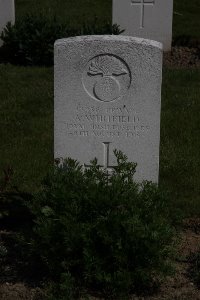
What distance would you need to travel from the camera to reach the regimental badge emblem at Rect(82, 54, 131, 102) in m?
5.29

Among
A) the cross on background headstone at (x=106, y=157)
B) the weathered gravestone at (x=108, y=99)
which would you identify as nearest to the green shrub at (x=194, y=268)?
the weathered gravestone at (x=108, y=99)

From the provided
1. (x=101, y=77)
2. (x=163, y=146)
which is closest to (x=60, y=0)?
(x=163, y=146)

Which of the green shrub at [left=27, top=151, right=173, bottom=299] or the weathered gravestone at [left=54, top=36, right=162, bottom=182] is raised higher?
the weathered gravestone at [left=54, top=36, right=162, bottom=182]

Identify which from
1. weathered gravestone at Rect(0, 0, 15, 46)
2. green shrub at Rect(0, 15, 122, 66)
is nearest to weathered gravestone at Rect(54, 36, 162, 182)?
green shrub at Rect(0, 15, 122, 66)

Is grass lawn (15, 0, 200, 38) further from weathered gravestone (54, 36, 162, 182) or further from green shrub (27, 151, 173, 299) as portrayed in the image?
green shrub (27, 151, 173, 299)

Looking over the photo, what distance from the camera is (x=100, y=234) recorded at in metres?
4.66

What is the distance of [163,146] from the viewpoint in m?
7.59

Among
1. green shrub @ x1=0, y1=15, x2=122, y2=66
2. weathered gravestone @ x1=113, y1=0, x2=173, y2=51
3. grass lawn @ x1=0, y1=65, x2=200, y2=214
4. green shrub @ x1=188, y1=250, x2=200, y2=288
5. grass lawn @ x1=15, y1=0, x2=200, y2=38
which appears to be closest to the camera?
green shrub @ x1=188, y1=250, x2=200, y2=288

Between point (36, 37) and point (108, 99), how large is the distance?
5704mm

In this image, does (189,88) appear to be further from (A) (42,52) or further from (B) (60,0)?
(B) (60,0)

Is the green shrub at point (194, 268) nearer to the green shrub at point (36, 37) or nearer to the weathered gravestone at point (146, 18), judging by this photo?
the green shrub at point (36, 37)

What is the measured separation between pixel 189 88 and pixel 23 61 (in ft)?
9.92

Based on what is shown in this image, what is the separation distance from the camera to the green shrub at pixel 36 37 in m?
10.9

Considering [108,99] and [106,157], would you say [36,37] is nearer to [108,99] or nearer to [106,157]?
[106,157]
